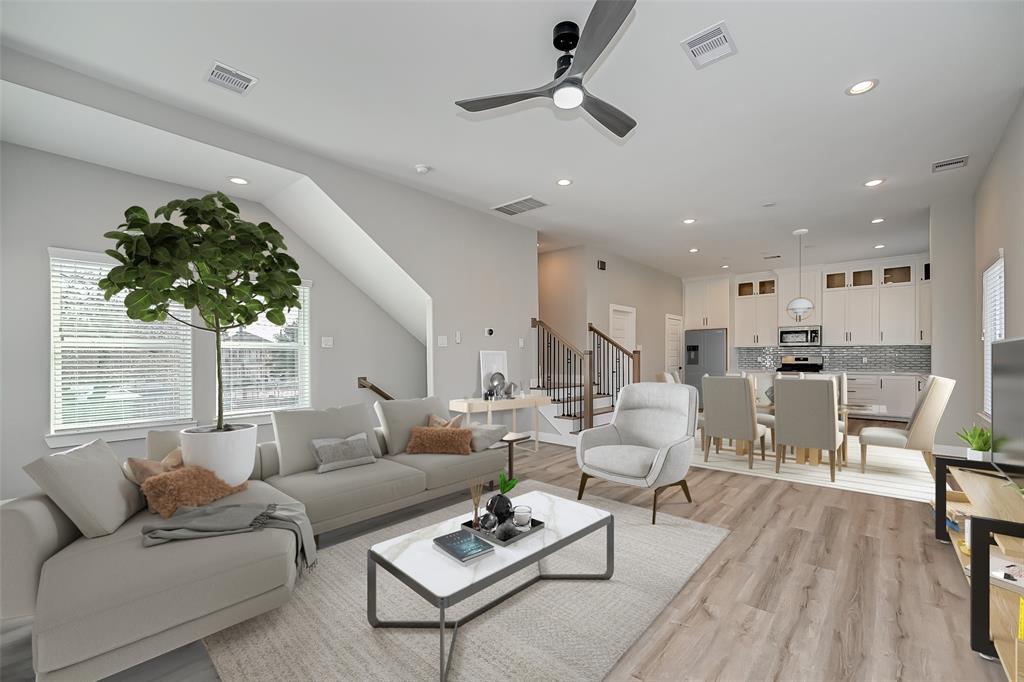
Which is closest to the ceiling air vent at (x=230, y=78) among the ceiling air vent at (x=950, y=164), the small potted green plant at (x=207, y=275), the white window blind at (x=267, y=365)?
the small potted green plant at (x=207, y=275)

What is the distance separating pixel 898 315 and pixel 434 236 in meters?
8.65

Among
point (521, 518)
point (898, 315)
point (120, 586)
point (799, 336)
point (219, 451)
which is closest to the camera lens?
point (120, 586)

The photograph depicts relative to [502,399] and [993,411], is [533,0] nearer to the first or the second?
[993,411]

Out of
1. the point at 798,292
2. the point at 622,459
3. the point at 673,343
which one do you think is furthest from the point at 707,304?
the point at 622,459

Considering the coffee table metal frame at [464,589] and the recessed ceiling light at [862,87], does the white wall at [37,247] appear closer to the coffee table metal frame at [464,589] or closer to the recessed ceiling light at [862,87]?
the coffee table metal frame at [464,589]

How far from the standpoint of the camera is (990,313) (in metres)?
4.35

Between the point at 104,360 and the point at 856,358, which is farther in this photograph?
the point at 856,358

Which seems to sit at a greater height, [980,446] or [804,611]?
[980,446]

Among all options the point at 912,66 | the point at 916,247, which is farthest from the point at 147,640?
the point at 916,247

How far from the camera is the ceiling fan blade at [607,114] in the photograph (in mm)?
2533

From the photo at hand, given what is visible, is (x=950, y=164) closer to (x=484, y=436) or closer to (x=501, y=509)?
(x=484, y=436)

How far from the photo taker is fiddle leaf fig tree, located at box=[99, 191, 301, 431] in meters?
2.40

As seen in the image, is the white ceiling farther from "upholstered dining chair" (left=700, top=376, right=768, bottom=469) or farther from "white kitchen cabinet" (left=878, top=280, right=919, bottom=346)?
"white kitchen cabinet" (left=878, top=280, right=919, bottom=346)

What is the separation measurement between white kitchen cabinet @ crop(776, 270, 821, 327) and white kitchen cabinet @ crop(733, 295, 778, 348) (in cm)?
16
